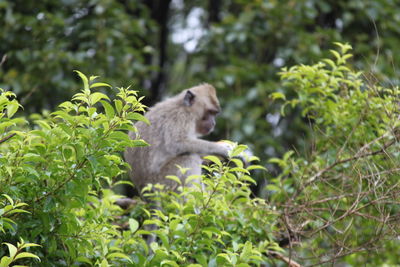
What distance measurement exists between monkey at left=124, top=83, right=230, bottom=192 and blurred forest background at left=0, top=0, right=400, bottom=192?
172cm

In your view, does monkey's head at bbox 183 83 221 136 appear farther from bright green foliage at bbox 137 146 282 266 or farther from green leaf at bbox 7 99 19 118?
green leaf at bbox 7 99 19 118

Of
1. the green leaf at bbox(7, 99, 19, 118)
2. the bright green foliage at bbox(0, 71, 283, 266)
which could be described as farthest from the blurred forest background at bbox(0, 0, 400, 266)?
the green leaf at bbox(7, 99, 19, 118)

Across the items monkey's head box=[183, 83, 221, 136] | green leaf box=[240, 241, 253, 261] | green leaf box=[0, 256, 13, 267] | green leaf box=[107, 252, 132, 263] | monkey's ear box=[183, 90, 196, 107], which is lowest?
monkey's head box=[183, 83, 221, 136]

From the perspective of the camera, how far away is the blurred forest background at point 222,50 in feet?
30.0

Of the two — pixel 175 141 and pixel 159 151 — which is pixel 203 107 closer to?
pixel 175 141

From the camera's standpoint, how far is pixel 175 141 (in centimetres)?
654

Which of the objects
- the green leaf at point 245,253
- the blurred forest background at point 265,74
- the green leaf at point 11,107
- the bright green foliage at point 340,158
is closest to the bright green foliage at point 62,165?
the green leaf at point 11,107

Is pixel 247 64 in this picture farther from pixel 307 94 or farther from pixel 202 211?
pixel 202 211

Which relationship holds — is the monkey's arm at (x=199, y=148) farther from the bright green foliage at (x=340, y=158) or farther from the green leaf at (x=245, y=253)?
→ the green leaf at (x=245, y=253)

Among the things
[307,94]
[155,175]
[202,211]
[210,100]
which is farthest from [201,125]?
[202,211]

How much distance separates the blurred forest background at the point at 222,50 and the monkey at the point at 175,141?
172 centimetres

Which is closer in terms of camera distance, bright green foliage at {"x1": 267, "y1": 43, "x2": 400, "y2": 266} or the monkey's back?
bright green foliage at {"x1": 267, "y1": 43, "x2": 400, "y2": 266}

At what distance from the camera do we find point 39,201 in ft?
10.5

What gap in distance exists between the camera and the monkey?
621 cm
